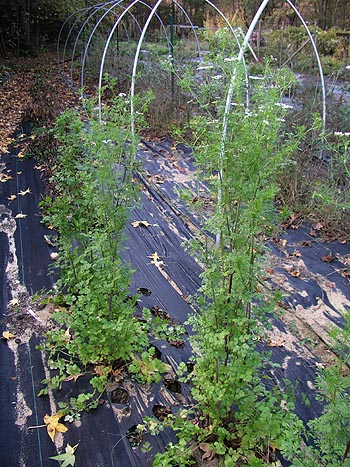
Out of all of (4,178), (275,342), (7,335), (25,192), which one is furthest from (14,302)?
(4,178)

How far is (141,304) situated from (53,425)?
115 cm

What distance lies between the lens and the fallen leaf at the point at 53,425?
218cm

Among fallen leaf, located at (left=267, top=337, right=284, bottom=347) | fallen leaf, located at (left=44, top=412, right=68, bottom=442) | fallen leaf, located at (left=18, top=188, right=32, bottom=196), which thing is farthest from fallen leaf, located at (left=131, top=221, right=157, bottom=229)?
fallen leaf, located at (left=44, top=412, right=68, bottom=442)

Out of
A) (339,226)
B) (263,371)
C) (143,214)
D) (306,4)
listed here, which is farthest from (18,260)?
(306,4)

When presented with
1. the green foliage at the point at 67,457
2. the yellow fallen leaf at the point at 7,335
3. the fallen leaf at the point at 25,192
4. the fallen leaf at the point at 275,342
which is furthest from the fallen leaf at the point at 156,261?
the fallen leaf at the point at 25,192

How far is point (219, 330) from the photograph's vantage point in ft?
6.13

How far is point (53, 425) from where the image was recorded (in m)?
2.21

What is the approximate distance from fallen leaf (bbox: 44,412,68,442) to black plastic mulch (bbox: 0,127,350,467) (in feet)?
0.11

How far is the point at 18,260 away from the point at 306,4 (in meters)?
17.7

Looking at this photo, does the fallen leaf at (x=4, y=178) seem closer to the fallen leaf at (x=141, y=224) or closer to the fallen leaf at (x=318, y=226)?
the fallen leaf at (x=141, y=224)

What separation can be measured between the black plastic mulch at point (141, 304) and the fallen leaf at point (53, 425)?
32mm

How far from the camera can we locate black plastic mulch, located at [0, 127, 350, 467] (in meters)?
2.16

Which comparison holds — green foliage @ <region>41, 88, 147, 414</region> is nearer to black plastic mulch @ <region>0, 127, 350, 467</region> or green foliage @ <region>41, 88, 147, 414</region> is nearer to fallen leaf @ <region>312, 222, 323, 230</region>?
black plastic mulch @ <region>0, 127, 350, 467</region>

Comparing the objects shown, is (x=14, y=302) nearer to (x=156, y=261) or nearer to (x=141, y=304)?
(x=141, y=304)
